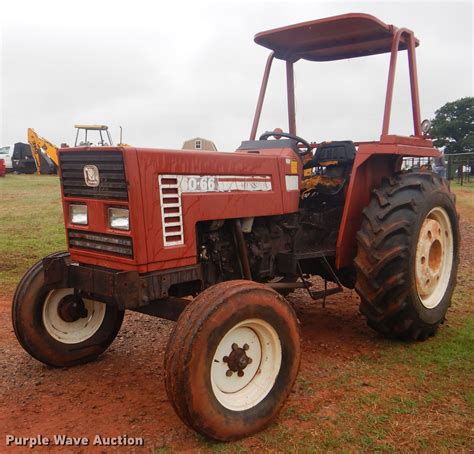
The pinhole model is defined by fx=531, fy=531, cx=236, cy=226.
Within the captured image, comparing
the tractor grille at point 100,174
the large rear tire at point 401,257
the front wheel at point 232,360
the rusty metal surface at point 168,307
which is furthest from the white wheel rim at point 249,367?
the large rear tire at point 401,257

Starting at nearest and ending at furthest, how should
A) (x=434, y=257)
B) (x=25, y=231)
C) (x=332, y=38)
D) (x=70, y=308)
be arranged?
1. (x=70, y=308)
2. (x=434, y=257)
3. (x=332, y=38)
4. (x=25, y=231)

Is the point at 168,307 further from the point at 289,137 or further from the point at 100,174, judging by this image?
the point at 289,137

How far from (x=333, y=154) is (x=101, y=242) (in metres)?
2.51

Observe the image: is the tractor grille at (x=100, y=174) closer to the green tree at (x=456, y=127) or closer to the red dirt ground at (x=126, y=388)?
the red dirt ground at (x=126, y=388)

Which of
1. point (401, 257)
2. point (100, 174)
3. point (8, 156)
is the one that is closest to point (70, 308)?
point (100, 174)

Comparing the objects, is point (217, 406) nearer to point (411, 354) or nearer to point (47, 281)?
point (47, 281)

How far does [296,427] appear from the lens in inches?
125

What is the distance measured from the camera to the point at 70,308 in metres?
4.19

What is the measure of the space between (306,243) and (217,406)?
6.86 ft

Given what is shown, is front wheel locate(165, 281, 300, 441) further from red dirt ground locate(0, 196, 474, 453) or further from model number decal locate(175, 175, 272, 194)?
model number decal locate(175, 175, 272, 194)

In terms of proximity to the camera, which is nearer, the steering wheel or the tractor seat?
the steering wheel

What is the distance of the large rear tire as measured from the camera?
4.23 meters

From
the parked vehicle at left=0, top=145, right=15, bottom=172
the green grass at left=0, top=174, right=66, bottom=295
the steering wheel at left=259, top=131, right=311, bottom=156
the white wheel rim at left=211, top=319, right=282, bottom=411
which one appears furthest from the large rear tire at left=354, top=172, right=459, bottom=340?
the parked vehicle at left=0, top=145, right=15, bottom=172

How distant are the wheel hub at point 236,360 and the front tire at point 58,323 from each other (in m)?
1.50
